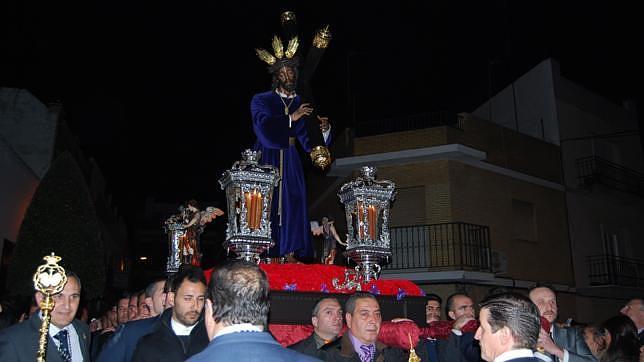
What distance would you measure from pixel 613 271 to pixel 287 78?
667 inches

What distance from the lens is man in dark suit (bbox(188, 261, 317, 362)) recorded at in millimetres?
2498

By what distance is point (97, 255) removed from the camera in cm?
1325

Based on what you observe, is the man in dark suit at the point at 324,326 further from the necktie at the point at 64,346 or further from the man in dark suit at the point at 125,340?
the necktie at the point at 64,346

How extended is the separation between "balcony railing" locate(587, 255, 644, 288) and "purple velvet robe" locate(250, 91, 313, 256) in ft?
52.6

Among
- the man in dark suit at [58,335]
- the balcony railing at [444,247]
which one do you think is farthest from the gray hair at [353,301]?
the balcony railing at [444,247]

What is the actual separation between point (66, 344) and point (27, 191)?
14.1m

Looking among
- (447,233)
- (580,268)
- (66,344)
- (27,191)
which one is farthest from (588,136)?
(66,344)

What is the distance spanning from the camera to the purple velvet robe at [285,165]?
6.95 meters

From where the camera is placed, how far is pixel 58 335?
432 cm

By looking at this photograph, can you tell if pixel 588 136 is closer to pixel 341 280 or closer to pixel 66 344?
pixel 341 280

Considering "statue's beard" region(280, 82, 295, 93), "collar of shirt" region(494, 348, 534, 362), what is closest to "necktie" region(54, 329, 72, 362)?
"collar of shirt" region(494, 348, 534, 362)

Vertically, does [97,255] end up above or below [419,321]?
above

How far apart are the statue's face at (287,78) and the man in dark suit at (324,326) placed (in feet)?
9.80

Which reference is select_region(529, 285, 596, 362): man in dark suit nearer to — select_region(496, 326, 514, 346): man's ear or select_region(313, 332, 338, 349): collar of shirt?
select_region(313, 332, 338, 349): collar of shirt
